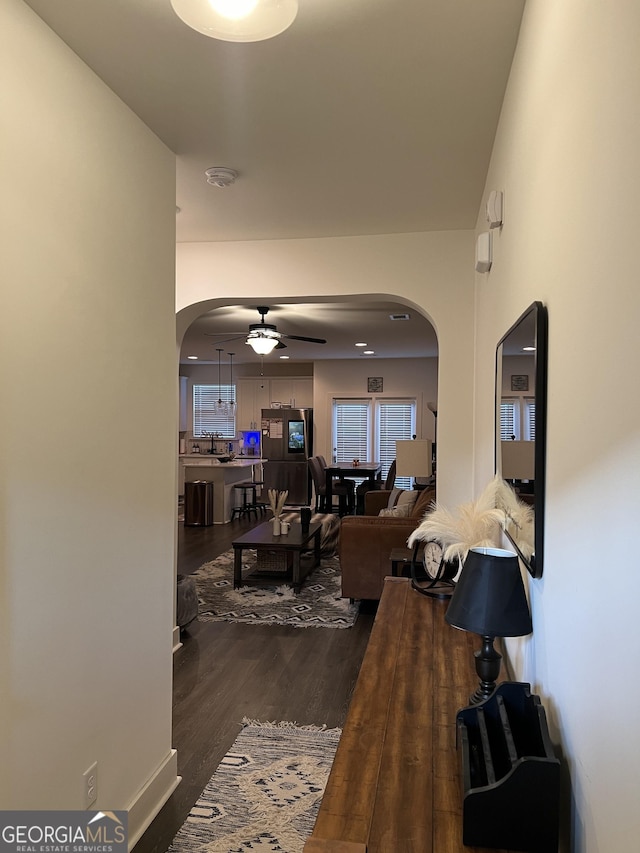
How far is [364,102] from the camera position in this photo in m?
2.12

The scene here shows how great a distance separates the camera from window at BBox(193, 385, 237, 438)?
12172mm

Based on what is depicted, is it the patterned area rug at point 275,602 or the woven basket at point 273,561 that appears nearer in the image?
the patterned area rug at point 275,602

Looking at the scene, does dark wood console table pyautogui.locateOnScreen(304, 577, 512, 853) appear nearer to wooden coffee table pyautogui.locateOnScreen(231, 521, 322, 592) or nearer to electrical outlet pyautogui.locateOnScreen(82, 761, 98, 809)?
electrical outlet pyautogui.locateOnScreen(82, 761, 98, 809)

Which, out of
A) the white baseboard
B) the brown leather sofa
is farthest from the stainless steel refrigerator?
the white baseboard

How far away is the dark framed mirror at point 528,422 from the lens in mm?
1319

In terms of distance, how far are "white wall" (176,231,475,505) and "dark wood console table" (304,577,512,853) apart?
1496 mm

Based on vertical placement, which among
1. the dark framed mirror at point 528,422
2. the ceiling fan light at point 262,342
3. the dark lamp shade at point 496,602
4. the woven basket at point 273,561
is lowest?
the woven basket at point 273,561

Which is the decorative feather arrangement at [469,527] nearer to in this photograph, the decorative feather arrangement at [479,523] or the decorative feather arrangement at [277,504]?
the decorative feather arrangement at [479,523]

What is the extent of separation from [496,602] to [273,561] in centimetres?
465

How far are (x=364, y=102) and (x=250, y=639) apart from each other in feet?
11.7

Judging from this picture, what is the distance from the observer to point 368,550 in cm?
495

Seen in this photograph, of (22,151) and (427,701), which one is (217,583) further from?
(22,151)

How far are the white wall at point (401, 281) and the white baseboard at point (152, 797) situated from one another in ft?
6.56

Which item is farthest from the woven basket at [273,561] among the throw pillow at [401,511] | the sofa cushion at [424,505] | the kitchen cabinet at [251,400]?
Answer: the kitchen cabinet at [251,400]
